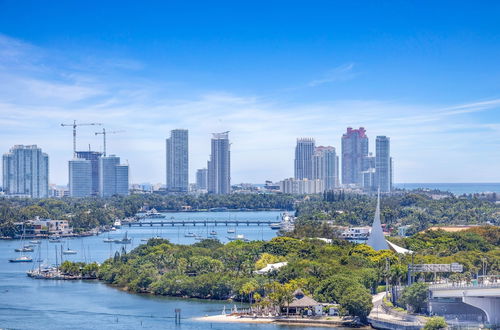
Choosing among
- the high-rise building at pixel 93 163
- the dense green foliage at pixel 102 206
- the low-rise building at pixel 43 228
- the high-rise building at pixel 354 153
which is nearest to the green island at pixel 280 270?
the low-rise building at pixel 43 228

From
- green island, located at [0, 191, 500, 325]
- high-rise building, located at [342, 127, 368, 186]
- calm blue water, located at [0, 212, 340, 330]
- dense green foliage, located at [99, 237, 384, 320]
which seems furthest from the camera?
high-rise building, located at [342, 127, 368, 186]

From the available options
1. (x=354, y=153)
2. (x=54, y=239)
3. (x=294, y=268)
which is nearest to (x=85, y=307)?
(x=294, y=268)

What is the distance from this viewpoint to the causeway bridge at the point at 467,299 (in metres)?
24.8

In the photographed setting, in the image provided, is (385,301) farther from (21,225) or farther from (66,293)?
(21,225)

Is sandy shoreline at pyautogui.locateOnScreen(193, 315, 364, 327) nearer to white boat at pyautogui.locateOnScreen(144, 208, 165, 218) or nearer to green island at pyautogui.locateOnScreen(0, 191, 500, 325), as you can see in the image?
green island at pyautogui.locateOnScreen(0, 191, 500, 325)

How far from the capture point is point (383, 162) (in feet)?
520

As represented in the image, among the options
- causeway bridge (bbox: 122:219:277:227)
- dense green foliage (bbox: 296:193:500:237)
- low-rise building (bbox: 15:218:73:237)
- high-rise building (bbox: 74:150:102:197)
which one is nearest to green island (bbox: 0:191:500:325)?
dense green foliage (bbox: 296:193:500:237)

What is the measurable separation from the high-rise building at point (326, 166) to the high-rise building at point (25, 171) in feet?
173

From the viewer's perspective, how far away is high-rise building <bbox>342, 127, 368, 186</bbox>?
7170 inches

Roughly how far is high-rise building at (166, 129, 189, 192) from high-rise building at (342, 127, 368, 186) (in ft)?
122

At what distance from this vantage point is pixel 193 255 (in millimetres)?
38219

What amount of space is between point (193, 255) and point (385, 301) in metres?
11.9

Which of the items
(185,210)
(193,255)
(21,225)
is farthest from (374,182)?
(193,255)

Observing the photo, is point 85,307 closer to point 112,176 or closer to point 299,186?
point 112,176
